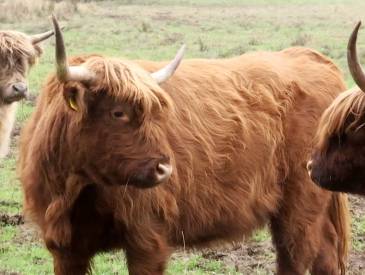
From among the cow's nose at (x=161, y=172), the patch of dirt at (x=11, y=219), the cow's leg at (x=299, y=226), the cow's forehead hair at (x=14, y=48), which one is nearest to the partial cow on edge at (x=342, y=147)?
the cow's nose at (x=161, y=172)

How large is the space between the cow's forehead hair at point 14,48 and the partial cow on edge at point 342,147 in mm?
3893

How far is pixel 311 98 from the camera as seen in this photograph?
5.06 m

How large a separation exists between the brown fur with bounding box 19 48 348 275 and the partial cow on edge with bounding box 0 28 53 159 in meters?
2.55

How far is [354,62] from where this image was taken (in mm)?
3227

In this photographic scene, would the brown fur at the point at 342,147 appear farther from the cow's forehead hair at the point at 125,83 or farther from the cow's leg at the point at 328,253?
the cow's leg at the point at 328,253

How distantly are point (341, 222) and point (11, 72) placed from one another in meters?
3.25

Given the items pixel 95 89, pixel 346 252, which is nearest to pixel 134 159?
pixel 95 89

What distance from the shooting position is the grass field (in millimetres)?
5734

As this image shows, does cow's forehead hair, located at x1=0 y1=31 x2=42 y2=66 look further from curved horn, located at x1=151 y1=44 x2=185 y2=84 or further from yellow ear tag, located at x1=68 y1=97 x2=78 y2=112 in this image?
yellow ear tag, located at x1=68 y1=97 x2=78 y2=112

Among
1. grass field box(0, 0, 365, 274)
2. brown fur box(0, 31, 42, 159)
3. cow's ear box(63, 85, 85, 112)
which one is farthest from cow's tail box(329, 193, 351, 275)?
brown fur box(0, 31, 42, 159)

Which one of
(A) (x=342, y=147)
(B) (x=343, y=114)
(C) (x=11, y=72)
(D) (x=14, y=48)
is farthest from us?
(D) (x=14, y=48)

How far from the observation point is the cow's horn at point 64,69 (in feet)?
11.5

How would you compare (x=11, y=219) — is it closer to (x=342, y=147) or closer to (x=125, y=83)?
(x=125, y=83)

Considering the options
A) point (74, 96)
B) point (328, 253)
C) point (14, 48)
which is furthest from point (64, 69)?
point (14, 48)
